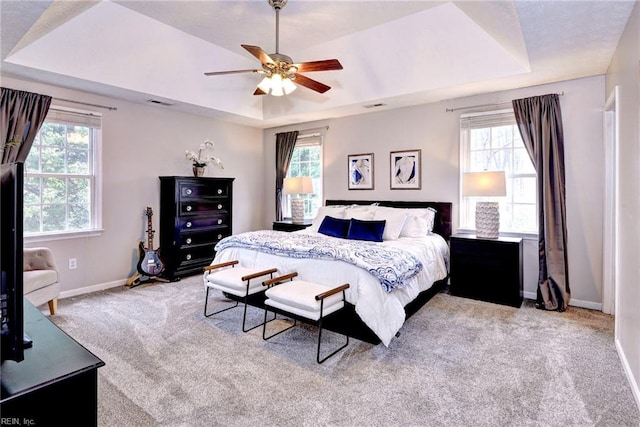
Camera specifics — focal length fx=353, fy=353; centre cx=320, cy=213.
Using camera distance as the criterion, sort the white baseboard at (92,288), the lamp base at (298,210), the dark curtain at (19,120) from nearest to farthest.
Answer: the dark curtain at (19,120), the white baseboard at (92,288), the lamp base at (298,210)

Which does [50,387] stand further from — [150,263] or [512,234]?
[512,234]

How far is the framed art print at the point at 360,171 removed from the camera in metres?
5.40

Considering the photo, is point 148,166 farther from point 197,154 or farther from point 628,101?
point 628,101

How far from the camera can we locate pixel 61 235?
4176 mm

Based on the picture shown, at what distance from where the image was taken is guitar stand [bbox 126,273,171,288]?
4650 mm

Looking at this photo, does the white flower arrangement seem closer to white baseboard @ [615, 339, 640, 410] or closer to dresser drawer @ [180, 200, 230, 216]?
dresser drawer @ [180, 200, 230, 216]

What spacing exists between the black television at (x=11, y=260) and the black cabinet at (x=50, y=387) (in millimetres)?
75

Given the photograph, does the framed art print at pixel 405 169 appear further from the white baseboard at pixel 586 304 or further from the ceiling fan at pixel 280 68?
the white baseboard at pixel 586 304

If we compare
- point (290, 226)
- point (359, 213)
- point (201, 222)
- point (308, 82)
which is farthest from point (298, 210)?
point (308, 82)

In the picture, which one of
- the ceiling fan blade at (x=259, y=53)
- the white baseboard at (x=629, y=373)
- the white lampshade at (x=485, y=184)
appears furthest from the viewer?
the white lampshade at (x=485, y=184)

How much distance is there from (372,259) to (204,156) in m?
3.80

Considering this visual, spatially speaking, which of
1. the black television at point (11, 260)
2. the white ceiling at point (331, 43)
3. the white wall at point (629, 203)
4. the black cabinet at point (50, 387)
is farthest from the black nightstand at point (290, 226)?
the black television at point (11, 260)

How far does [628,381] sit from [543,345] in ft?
1.99

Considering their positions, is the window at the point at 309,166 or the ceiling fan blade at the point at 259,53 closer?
the ceiling fan blade at the point at 259,53
